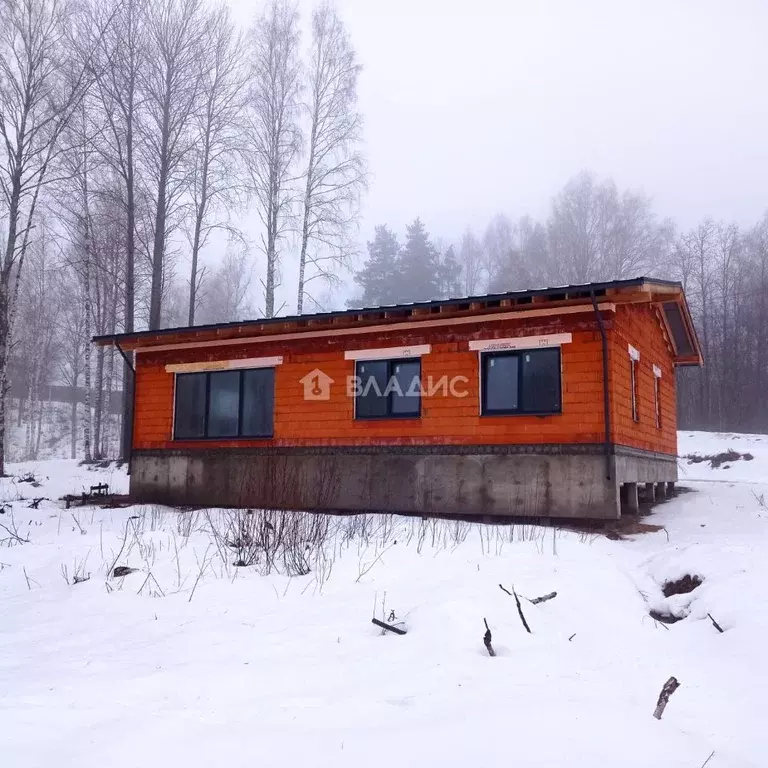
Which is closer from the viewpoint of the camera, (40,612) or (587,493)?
(40,612)

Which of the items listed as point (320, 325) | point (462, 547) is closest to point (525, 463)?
point (462, 547)

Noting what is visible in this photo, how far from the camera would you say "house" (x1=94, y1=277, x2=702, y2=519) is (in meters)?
11.3

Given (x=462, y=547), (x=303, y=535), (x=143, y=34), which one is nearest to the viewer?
(x=303, y=535)

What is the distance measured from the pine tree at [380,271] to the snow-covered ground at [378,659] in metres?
38.2

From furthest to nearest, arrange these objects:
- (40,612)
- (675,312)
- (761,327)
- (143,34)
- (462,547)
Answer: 1. (761,327)
2. (143,34)
3. (675,312)
4. (462,547)
5. (40,612)

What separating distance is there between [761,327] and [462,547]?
4022 cm

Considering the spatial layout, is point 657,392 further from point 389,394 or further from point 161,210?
point 161,210

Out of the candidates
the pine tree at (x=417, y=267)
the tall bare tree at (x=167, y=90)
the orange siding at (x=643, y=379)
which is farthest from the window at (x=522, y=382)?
the pine tree at (x=417, y=267)

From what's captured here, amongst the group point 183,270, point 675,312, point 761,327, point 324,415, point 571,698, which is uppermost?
point 183,270

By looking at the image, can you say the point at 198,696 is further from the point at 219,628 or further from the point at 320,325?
the point at 320,325

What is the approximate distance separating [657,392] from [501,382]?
6.07 metres

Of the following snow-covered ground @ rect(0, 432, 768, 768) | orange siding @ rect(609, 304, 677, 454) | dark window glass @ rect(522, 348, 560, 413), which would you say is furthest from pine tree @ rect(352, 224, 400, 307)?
snow-covered ground @ rect(0, 432, 768, 768)

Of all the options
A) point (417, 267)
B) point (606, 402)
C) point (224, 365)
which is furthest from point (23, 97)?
point (417, 267)

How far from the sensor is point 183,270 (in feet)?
155
